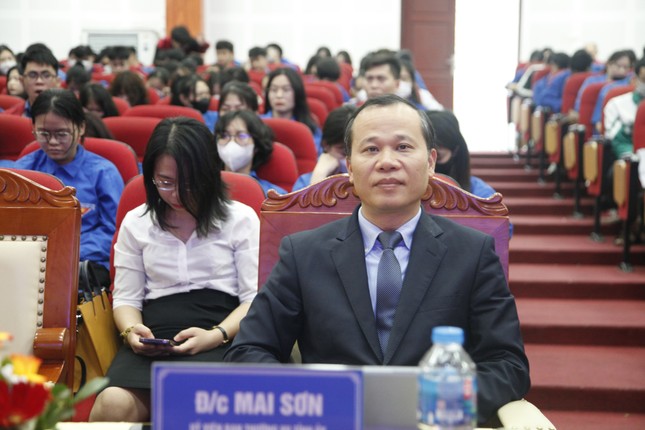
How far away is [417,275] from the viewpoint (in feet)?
5.45

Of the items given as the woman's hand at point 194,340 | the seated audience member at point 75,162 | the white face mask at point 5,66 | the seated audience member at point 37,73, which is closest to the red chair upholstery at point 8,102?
the seated audience member at point 37,73

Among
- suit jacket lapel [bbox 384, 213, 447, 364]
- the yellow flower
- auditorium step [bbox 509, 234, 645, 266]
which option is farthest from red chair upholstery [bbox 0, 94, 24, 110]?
the yellow flower

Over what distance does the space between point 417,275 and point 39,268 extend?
2.96 ft

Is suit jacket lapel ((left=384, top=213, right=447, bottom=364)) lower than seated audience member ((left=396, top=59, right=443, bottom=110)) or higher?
lower

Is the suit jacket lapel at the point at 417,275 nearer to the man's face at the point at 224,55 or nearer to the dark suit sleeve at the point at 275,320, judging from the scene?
the dark suit sleeve at the point at 275,320

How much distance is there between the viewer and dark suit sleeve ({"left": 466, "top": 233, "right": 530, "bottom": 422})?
1.55m

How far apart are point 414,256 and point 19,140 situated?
9.03ft

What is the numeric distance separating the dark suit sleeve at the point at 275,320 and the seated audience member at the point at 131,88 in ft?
13.5

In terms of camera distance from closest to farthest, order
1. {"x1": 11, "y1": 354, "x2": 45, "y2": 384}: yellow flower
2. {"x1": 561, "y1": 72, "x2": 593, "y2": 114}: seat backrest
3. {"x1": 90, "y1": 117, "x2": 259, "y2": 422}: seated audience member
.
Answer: {"x1": 11, "y1": 354, "x2": 45, "y2": 384}: yellow flower → {"x1": 90, "y1": 117, "x2": 259, "y2": 422}: seated audience member → {"x1": 561, "y1": 72, "x2": 593, "y2": 114}: seat backrest

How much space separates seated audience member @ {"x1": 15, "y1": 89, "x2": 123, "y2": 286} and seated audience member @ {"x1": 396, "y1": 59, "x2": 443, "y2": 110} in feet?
6.99

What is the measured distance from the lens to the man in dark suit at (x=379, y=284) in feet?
5.36

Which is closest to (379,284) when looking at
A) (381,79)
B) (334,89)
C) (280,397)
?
(280,397)

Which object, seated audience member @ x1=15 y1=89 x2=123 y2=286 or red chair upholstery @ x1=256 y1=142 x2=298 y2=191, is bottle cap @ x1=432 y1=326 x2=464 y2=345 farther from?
red chair upholstery @ x1=256 y1=142 x2=298 y2=191

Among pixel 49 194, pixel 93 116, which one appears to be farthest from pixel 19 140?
pixel 49 194
